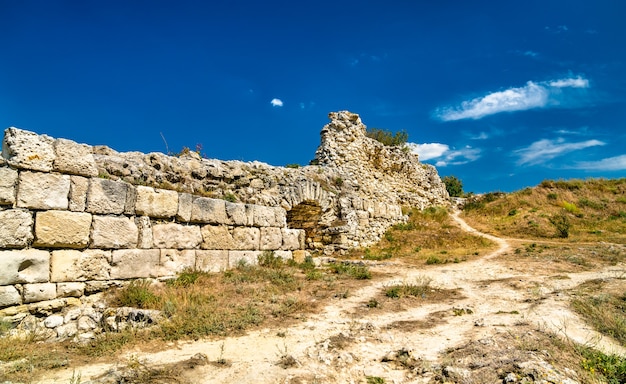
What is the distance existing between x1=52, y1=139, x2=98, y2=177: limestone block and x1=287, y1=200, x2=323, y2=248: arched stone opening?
6923mm

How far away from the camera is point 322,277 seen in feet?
29.6

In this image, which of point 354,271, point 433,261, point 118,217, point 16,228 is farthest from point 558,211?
point 16,228

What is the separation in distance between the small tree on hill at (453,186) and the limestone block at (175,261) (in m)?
33.6

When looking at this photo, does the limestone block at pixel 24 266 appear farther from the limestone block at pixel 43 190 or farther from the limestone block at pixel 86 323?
the limestone block at pixel 86 323

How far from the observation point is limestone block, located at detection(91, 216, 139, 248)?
624 cm

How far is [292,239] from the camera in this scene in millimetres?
10562

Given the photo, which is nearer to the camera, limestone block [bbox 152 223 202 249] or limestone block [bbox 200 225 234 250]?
limestone block [bbox 152 223 202 249]

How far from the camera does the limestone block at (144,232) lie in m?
6.89

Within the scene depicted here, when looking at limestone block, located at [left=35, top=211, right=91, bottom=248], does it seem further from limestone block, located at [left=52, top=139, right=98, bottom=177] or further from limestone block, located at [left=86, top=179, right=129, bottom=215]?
limestone block, located at [left=52, top=139, right=98, bottom=177]

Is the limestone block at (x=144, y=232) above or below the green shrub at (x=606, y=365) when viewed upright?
above

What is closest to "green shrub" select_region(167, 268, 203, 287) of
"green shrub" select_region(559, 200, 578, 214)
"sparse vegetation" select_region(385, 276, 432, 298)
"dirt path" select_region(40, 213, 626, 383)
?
"dirt path" select_region(40, 213, 626, 383)

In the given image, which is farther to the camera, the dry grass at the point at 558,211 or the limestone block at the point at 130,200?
the dry grass at the point at 558,211

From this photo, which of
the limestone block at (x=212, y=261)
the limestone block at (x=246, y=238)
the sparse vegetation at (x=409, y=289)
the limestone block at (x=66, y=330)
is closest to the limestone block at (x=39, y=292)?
the limestone block at (x=66, y=330)

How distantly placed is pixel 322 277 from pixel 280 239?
1.82m
